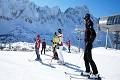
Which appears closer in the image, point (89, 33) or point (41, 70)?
point (89, 33)

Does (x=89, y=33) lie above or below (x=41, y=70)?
above

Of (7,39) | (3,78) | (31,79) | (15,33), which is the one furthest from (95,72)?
(15,33)

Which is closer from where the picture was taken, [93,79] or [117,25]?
[93,79]

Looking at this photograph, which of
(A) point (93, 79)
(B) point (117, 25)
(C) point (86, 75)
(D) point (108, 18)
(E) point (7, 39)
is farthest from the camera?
(E) point (7, 39)

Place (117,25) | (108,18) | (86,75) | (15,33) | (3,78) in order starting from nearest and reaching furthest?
(3,78) → (86,75) → (117,25) → (108,18) → (15,33)

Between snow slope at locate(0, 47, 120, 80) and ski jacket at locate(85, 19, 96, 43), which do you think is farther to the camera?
ski jacket at locate(85, 19, 96, 43)

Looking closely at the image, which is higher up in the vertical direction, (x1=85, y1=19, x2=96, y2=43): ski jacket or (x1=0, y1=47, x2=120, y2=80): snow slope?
(x1=85, y1=19, x2=96, y2=43): ski jacket

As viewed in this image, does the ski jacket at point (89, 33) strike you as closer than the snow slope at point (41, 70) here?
No

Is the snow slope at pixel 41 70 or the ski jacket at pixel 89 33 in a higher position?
the ski jacket at pixel 89 33

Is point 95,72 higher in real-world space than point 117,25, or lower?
lower

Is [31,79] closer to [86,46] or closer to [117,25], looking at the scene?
[86,46]

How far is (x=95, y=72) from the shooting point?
17.7ft

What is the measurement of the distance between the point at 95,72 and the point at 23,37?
186585 mm

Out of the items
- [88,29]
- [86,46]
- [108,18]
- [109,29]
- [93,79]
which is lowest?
[93,79]
